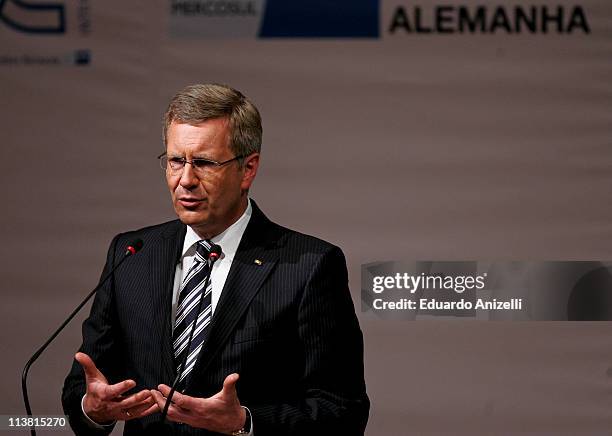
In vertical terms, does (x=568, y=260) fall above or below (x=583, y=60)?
below

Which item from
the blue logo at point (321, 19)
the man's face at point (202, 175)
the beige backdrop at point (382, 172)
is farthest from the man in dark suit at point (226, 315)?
the blue logo at point (321, 19)

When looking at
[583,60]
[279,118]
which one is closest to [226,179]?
[279,118]

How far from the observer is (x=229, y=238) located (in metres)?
2.13

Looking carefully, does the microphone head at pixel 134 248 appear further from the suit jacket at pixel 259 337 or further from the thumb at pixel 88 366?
the thumb at pixel 88 366

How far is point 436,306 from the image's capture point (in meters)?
3.32

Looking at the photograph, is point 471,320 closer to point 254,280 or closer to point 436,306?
point 436,306

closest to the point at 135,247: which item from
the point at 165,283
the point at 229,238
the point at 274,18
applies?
the point at 165,283

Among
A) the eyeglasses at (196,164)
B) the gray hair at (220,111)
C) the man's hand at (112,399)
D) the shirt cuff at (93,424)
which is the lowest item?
the shirt cuff at (93,424)

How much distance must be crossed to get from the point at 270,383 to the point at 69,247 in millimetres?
1687

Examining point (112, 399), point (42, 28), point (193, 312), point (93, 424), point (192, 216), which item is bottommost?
point (93, 424)

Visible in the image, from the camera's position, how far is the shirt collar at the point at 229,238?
2125mm

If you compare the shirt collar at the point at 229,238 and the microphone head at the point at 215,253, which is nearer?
the microphone head at the point at 215,253

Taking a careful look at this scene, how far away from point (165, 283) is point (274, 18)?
1.63m

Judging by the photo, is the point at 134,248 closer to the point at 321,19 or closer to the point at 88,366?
the point at 88,366
